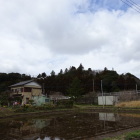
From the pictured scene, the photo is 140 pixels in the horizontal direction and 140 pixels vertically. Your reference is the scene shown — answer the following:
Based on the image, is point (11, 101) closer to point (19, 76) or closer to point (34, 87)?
point (34, 87)

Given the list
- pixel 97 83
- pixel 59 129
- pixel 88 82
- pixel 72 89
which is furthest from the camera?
pixel 88 82

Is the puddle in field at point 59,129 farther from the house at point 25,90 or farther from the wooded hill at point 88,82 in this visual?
the wooded hill at point 88,82

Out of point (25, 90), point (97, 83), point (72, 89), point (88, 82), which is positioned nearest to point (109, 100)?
point (72, 89)

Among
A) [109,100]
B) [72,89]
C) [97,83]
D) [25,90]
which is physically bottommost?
[109,100]

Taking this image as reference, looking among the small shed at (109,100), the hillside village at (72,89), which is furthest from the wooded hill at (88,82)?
the small shed at (109,100)

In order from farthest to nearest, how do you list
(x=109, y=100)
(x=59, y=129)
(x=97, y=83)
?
(x=97, y=83) → (x=109, y=100) → (x=59, y=129)

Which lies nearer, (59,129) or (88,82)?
(59,129)

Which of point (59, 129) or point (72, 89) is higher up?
point (72, 89)

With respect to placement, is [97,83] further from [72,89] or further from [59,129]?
Answer: [59,129]

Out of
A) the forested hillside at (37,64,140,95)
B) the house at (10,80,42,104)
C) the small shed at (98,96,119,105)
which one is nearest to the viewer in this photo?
the small shed at (98,96,119,105)

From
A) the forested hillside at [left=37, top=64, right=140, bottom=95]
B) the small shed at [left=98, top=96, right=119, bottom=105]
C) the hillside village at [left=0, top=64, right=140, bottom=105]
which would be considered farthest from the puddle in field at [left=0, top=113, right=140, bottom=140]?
the forested hillside at [left=37, top=64, right=140, bottom=95]

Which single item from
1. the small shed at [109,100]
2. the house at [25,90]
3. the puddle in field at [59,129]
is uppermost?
the house at [25,90]

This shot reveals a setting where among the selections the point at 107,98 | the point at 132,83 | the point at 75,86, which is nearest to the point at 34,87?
the point at 75,86

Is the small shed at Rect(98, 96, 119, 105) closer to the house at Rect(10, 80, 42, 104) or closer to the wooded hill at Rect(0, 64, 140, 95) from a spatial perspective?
the wooded hill at Rect(0, 64, 140, 95)
